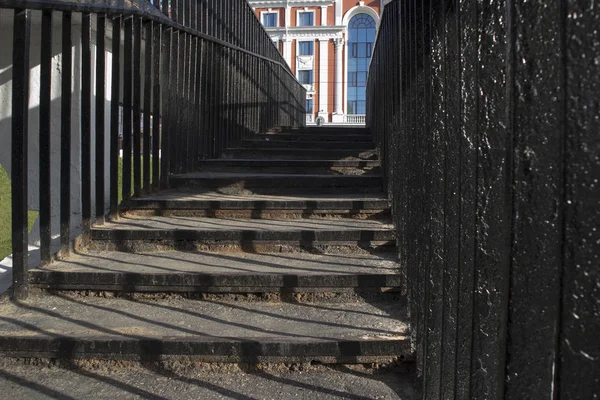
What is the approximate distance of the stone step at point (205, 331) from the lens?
95.9 inches

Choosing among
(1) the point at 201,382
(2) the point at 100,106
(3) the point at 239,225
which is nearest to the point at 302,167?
(3) the point at 239,225

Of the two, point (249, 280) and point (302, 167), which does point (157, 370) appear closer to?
point (249, 280)

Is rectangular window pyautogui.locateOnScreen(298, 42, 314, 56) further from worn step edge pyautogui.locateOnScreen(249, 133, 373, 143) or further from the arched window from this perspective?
worn step edge pyautogui.locateOnScreen(249, 133, 373, 143)

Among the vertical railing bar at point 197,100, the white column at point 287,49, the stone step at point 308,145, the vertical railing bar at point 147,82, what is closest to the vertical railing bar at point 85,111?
the vertical railing bar at point 147,82

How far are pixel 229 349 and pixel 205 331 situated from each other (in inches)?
7.5

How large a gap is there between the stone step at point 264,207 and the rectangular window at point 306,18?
4282 centimetres

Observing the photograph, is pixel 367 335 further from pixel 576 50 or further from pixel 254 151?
pixel 254 151

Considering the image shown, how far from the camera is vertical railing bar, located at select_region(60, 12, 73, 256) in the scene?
334cm

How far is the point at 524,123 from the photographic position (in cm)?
101

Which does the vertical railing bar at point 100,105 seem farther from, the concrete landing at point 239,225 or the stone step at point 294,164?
the stone step at point 294,164

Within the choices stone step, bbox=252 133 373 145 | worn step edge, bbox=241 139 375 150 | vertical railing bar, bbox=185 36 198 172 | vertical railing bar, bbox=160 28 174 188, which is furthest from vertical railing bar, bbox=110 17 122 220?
stone step, bbox=252 133 373 145

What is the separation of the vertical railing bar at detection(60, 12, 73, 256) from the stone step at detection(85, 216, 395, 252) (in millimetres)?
242

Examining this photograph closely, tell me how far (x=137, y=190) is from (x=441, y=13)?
298 centimetres

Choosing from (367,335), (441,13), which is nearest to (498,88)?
(441,13)
